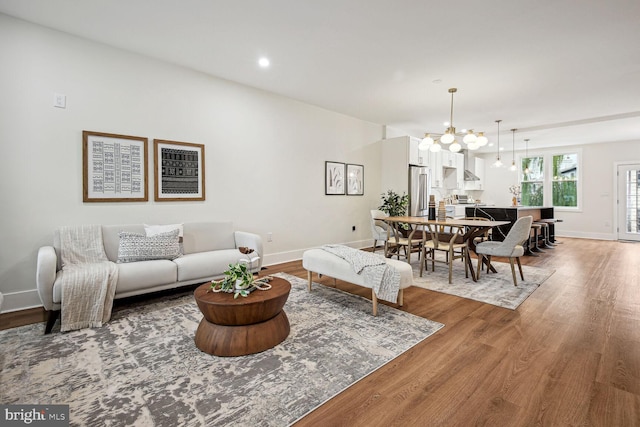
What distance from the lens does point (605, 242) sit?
761 cm

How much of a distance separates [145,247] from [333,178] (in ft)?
11.7

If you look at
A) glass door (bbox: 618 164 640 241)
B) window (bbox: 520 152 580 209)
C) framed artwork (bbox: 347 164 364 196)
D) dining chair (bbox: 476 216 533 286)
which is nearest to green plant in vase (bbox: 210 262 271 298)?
dining chair (bbox: 476 216 533 286)

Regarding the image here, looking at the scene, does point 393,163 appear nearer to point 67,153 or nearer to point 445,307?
point 445,307

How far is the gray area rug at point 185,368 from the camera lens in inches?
61.5

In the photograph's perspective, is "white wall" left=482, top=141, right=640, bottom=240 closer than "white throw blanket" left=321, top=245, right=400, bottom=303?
No

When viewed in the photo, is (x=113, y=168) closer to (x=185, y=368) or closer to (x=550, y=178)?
(x=185, y=368)

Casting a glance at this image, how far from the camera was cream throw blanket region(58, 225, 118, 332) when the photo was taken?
246cm

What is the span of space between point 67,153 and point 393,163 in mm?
5551

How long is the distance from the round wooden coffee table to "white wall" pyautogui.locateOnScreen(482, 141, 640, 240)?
9966mm

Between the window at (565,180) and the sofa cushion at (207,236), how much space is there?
9.62 metres

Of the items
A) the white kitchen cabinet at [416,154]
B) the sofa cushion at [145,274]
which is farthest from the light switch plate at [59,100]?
the white kitchen cabinet at [416,154]

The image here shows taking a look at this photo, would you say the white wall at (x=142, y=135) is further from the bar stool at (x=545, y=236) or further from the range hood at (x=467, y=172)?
the bar stool at (x=545, y=236)

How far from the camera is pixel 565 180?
8734 mm

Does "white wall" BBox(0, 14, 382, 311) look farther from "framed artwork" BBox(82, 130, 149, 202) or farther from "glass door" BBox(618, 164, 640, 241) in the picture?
"glass door" BBox(618, 164, 640, 241)
